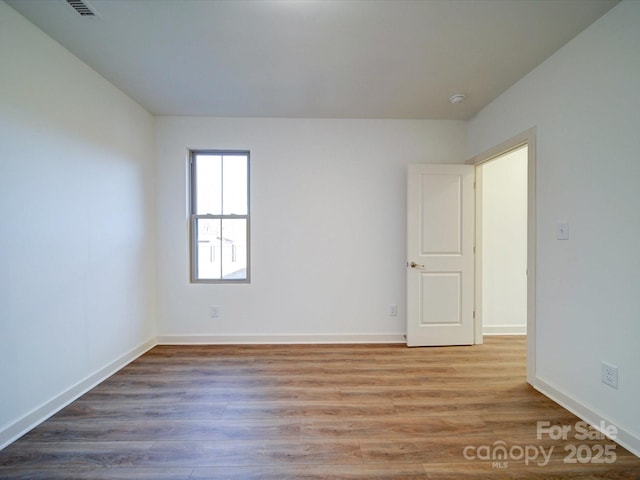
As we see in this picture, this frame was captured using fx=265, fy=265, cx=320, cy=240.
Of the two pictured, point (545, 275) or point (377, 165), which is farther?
point (377, 165)

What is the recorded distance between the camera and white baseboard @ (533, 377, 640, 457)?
1529 millimetres

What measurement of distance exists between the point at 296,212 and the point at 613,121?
8.57ft

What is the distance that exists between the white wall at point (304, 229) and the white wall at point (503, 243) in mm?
1059

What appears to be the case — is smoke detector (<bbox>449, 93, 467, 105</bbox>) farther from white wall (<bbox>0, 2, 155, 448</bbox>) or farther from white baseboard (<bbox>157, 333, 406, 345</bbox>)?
white wall (<bbox>0, 2, 155, 448</bbox>)

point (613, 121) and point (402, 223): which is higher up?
point (613, 121)

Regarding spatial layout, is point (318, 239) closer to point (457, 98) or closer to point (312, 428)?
point (312, 428)

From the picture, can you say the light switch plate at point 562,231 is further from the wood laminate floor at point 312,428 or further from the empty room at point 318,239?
the wood laminate floor at point 312,428

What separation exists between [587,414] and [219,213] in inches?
144

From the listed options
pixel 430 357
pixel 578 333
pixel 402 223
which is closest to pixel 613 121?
pixel 578 333

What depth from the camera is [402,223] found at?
3186mm

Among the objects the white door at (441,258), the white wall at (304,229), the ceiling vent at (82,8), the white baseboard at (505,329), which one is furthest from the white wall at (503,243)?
the ceiling vent at (82,8)

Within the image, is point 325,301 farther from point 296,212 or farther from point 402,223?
point 402,223

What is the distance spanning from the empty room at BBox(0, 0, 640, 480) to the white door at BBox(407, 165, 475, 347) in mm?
26

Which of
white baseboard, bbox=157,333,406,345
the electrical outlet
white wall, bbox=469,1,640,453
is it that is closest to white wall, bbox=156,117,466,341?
white baseboard, bbox=157,333,406,345
